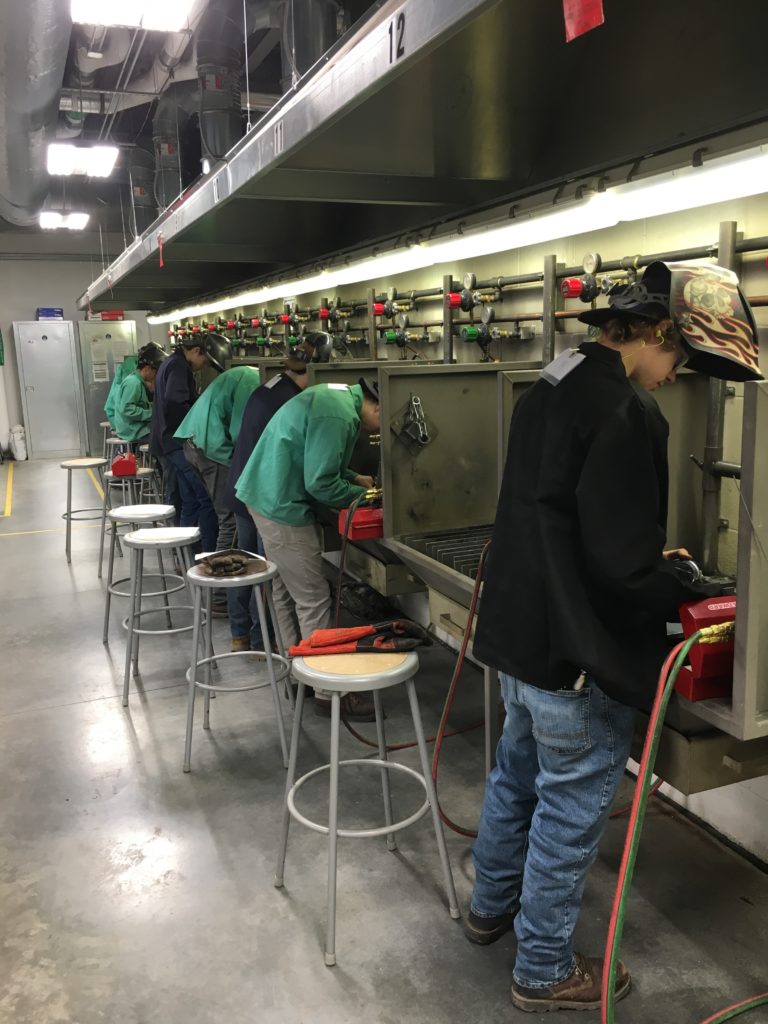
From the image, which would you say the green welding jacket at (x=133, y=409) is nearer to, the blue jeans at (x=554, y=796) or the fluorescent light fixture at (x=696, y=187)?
the fluorescent light fixture at (x=696, y=187)

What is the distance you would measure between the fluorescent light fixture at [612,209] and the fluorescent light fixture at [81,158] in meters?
2.82

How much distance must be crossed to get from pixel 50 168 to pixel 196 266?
131 cm

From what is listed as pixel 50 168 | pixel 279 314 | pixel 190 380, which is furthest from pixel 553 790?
pixel 50 168

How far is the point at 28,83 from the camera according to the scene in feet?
11.2

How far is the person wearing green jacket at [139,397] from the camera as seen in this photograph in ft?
19.2

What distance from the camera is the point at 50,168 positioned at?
5922 mm

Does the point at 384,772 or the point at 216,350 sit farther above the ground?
the point at 216,350

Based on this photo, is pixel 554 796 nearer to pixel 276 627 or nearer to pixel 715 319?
pixel 715 319

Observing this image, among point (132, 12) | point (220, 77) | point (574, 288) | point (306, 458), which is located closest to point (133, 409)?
point (220, 77)

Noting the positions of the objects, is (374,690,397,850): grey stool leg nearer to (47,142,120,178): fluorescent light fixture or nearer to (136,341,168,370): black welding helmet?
(136,341,168,370): black welding helmet

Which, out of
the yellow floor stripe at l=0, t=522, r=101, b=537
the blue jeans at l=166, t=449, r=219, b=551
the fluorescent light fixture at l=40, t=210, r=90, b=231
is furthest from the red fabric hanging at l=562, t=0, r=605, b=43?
the fluorescent light fixture at l=40, t=210, r=90, b=231

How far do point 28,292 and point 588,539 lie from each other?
10575 mm

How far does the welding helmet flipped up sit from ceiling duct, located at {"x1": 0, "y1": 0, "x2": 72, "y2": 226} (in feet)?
8.59

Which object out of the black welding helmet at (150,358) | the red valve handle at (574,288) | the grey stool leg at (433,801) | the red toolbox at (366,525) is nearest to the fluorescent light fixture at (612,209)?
the red valve handle at (574,288)
